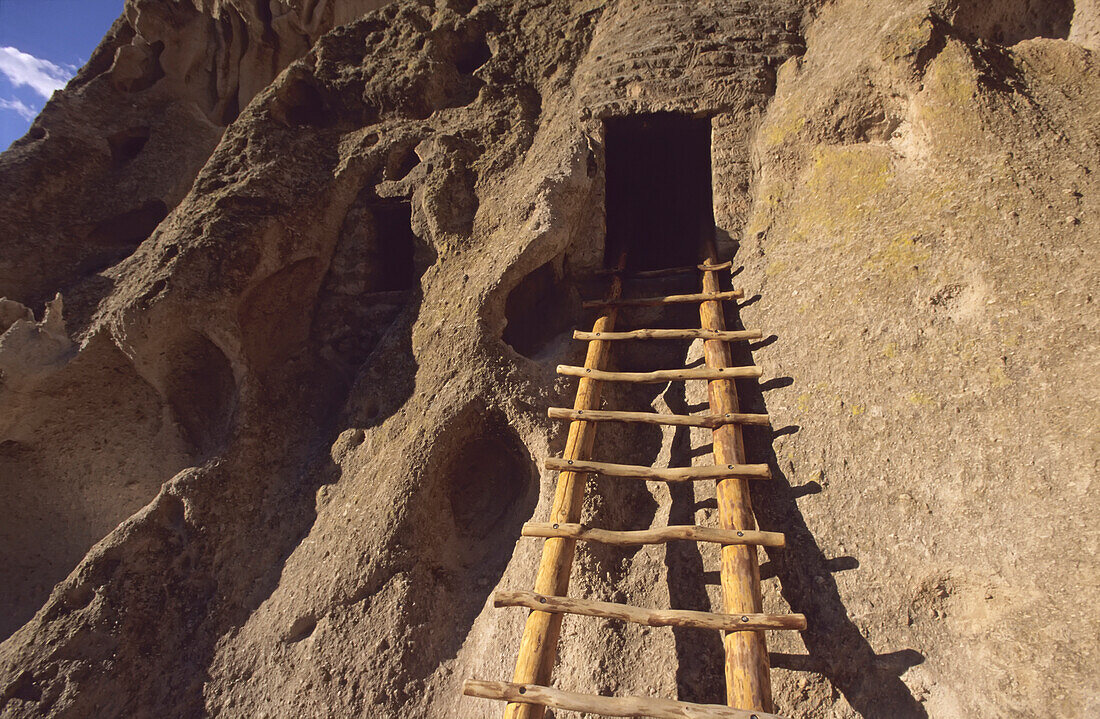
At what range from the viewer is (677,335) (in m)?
2.84

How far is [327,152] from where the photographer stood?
142 inches

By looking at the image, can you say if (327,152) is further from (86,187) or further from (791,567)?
(791,567)

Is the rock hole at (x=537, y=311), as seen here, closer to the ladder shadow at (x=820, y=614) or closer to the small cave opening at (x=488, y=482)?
the small cave opening at (x=488, y=482)

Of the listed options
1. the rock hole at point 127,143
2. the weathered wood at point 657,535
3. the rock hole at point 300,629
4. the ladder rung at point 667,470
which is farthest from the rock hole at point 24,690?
the rock hole at point 127,143

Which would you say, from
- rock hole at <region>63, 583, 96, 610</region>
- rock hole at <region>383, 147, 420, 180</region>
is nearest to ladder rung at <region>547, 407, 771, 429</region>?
rock hole at <region>383, 147, 420, 180</region>

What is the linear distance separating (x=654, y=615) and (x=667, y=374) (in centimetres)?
107

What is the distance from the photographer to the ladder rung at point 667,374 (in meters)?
2.58

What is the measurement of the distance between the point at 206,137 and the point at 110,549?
137 inches

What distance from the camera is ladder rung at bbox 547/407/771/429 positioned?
2428 millimetres

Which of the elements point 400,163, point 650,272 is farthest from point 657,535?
point 400,163

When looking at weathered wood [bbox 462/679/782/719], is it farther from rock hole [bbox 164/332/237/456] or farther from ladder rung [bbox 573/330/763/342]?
rock hole [bbox 164/332/237/456]

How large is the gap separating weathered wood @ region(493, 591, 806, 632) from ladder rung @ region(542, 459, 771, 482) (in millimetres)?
486

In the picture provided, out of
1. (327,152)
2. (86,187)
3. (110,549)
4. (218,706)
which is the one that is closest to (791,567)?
(218,706)

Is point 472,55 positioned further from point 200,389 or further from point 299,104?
point 200,389
